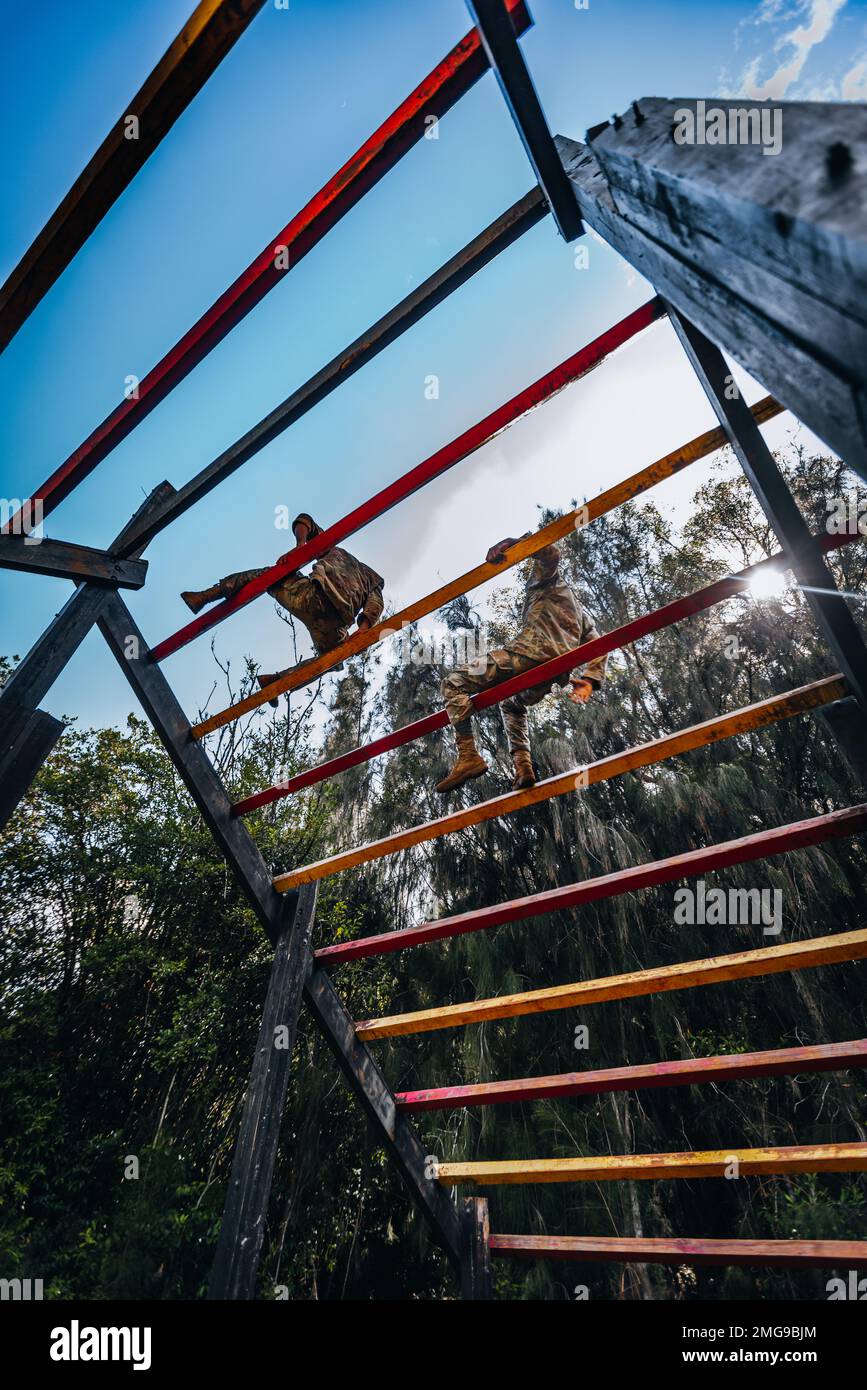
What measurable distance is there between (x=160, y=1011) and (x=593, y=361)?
6908 mm

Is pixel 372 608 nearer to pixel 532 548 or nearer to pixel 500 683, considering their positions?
pixel 500 683

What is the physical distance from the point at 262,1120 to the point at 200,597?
1920 mm

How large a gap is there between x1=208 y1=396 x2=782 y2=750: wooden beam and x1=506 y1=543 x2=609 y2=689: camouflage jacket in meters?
0.95

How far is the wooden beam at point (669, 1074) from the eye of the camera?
167cm

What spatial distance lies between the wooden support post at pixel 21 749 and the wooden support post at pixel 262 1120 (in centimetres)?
106

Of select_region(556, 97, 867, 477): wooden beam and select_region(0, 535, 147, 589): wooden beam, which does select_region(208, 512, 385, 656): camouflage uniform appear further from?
select_region(556, 97, 867, 477): wooden beam

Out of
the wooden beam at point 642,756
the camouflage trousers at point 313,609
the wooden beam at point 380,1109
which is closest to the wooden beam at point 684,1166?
the wooden beam at point 380,1109

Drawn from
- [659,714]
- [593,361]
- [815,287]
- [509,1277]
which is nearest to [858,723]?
[593,361]

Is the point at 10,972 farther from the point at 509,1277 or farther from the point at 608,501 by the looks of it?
the point at 608,501

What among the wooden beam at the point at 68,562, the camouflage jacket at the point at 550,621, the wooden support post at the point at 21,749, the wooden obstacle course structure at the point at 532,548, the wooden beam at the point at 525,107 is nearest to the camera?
the wooden obstacle course structure at the point at 532,548

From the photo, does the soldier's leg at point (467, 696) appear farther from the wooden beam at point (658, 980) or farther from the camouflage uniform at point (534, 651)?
the wooden beam at point (658, 980)

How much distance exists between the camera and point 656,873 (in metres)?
1.69

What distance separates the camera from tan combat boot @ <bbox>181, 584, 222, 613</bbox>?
2475 mm

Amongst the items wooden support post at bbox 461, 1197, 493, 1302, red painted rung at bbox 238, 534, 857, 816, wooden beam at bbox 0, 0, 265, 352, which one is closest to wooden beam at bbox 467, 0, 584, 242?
wooden beam at bbox 0, 0, 265, 352
